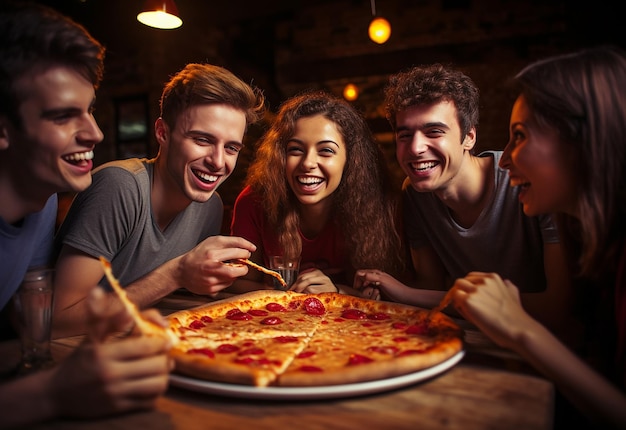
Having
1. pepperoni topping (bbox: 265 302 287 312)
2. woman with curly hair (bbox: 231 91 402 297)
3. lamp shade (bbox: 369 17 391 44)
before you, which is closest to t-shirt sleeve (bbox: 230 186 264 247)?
woman with curly hair (bbox: 231 91 402 297)

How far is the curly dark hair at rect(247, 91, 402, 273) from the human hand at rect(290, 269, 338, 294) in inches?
17.1

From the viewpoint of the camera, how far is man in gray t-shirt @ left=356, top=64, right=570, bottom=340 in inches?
110

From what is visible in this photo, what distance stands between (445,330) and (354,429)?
854 millimetres

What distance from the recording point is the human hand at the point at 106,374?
1.18 meters

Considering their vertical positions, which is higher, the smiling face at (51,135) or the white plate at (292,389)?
the smiling face at (51,135)

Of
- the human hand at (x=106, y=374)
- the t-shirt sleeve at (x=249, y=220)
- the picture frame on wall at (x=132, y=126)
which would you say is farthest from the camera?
the picture frame on wall at (x=132, y=126)

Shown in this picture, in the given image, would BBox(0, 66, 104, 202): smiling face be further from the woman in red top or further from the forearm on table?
the woman in red top

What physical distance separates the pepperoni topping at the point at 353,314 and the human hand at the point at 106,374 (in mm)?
1298

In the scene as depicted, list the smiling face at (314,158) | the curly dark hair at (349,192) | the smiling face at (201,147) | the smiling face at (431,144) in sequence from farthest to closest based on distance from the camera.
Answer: the curly dark hair at (349,192) → the smiling face at (314,158) → the smiling face at (431,144) → the smiling face at (201,147)

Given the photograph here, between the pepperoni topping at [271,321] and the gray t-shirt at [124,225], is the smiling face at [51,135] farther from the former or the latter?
the pepperoni topping at [271,321]

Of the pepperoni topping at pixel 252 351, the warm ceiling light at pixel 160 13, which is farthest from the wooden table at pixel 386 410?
the warm ceiling light at pixel 160 13

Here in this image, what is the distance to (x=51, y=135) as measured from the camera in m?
1.81

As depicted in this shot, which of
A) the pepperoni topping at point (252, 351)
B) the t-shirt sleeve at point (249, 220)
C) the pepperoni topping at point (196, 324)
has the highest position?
the t-shirt sleeve at point (249, 220)

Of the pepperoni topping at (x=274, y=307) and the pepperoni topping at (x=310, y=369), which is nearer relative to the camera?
the pepperoni topping at (x=310, y=369)
